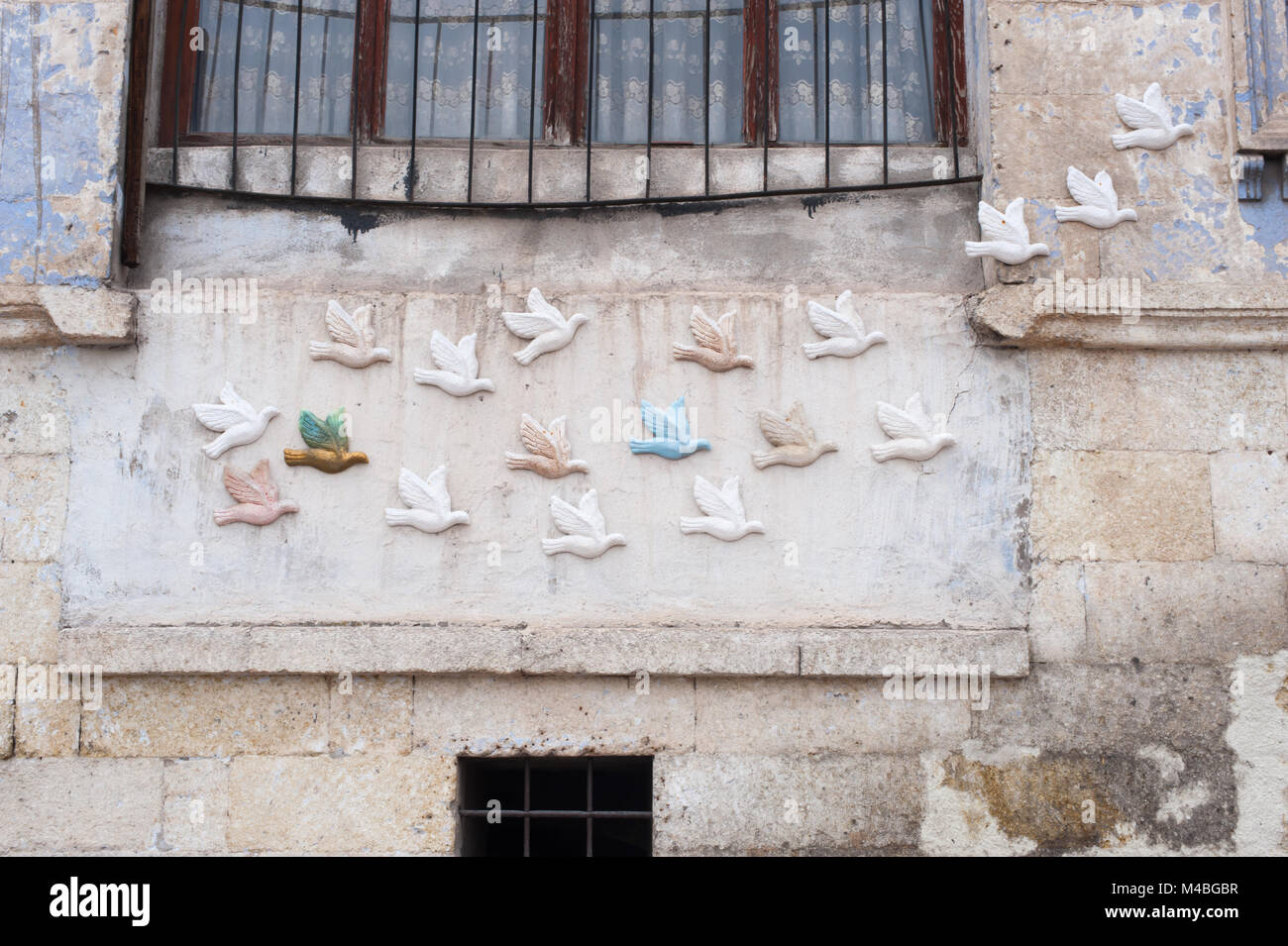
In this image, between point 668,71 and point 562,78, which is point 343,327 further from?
point 668,71

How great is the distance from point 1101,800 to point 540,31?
11.1 feet

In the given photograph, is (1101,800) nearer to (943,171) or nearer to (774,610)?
(774,610)

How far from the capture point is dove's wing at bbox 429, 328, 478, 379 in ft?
13.9

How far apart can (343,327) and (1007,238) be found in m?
2.26

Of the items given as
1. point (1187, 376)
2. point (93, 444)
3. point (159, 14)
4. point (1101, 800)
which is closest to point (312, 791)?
point (93, 444)

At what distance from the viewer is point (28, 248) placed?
4273 millimetres

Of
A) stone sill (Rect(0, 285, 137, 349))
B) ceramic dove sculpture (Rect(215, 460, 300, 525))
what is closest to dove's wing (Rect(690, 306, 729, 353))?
ceramic dove sculpture (Rect(215, 460, 300, 525))

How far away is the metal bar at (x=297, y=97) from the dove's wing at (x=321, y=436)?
88 centimetres

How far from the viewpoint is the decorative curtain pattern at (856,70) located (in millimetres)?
4727

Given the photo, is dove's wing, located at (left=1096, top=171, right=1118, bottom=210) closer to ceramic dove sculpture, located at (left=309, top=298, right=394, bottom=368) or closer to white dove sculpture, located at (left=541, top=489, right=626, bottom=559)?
white dove sculpture, located at (left=541, top=489, right=626, bottom=559)

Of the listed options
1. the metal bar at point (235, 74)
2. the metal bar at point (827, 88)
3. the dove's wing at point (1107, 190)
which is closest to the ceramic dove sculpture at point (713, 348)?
the metal bar at point (827, 88)

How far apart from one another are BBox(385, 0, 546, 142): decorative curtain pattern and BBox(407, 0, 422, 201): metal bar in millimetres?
13

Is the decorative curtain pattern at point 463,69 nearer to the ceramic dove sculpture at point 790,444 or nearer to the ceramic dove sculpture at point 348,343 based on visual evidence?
the ceramic dove sculpture at point 348,343

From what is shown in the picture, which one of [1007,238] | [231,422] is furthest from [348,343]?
[1007,238]
